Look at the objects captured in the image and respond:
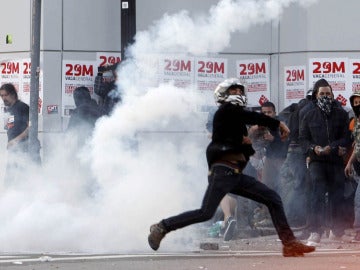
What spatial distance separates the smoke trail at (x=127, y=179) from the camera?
14.0 m

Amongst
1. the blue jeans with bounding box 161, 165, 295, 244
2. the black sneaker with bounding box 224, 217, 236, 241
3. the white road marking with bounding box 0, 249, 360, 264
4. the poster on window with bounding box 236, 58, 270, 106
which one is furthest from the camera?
the poster on window with bounding box 236, 58, 270, 106

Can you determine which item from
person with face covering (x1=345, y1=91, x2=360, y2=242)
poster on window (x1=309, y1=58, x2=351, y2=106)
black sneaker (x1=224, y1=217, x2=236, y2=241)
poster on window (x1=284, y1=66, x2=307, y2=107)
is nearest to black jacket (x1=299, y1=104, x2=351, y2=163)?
person with face covering (x1=345, y1=91, x2=360, y2=242)

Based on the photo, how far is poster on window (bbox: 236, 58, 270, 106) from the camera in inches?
717

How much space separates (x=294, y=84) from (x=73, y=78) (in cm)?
325

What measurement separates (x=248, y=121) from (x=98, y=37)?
6.89m

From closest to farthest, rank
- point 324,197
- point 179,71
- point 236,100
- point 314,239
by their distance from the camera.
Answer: point 236,100
point 314,239
point 324,197
point 179,71

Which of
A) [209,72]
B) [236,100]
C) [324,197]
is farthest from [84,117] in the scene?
[236,100]

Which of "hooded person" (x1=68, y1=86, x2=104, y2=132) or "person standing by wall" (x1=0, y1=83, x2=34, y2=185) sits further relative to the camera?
"person standing by wall" (x1=0, y1=83, x2=34, y2=185)

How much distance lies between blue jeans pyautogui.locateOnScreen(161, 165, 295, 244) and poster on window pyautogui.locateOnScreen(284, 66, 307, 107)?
5994 mm

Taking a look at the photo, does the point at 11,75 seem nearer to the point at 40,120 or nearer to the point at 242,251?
the point at 40,120

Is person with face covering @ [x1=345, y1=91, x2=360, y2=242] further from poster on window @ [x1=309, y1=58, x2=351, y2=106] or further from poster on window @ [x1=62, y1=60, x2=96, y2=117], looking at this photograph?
poster on window @ [x1=62, y1=60, x2=96, y2=117]

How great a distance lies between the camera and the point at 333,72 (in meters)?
17.6

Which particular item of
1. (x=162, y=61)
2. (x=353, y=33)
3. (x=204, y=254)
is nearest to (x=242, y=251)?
(x=204, y=254)

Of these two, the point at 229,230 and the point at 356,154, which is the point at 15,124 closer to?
the point at 229,230
